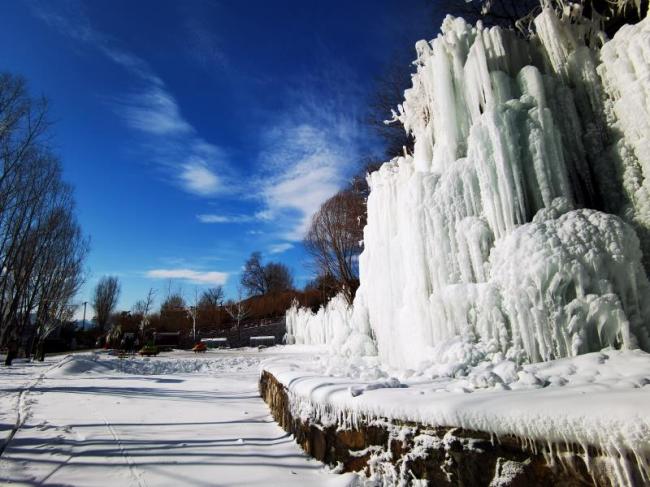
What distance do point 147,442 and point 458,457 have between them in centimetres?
349

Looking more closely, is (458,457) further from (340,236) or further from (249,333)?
(249,333)

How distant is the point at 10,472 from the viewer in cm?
308

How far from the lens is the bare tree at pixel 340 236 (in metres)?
19.3

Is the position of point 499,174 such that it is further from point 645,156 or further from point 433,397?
point 433,397

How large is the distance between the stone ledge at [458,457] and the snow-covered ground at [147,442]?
0.99 feet

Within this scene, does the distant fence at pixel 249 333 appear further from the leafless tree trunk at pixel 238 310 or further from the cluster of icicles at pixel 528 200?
the cluster of icicles at pixel 528 200

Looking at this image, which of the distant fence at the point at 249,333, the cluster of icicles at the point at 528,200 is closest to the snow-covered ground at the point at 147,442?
the cluster of icicles at the point at 528,200

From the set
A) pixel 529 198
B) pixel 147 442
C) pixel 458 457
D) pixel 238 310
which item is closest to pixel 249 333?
pixel 238 310

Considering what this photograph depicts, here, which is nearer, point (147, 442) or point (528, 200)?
point (147, 442)

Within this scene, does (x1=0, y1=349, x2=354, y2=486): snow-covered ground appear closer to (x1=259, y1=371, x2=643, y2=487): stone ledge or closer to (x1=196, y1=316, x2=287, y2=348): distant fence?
(x1=259, y1=371, x2=643, y2=487): stone ledge

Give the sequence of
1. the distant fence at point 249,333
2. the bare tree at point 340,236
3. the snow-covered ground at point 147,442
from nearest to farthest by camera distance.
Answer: the snow-covered ground at point 147,442 < the bare tree at point 340,236 < the distant fence at point 249,333

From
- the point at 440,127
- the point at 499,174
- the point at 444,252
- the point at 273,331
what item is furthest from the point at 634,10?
the point at 273,331

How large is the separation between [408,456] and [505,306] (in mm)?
2046

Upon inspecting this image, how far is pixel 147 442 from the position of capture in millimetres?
4000
